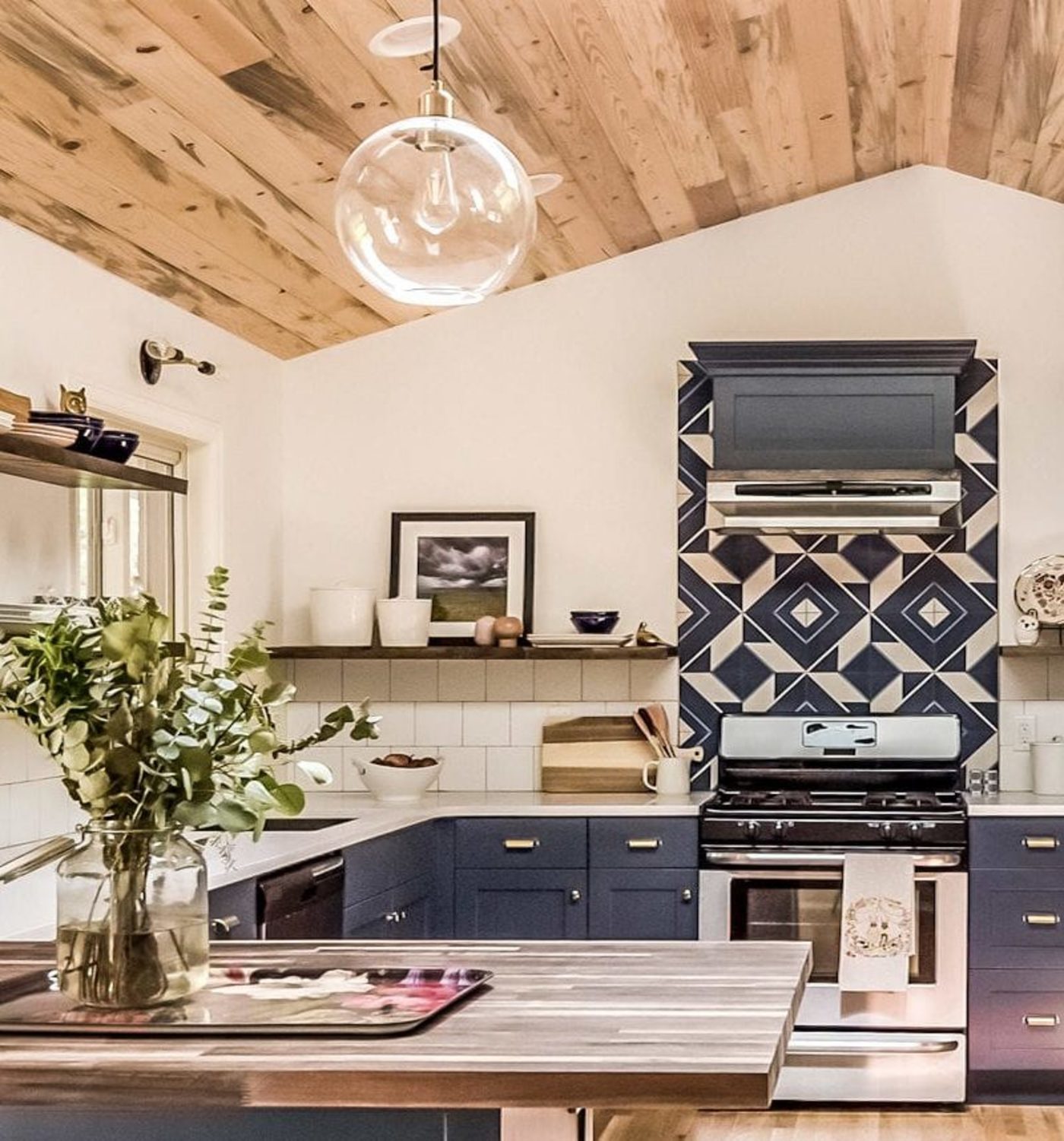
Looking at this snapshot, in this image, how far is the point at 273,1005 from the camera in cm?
193

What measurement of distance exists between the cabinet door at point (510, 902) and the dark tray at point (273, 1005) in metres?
3.21

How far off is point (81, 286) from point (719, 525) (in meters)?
2.29

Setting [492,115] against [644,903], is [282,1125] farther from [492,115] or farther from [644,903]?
[644,903]

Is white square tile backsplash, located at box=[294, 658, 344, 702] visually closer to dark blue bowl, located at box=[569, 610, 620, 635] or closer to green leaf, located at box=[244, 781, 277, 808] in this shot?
dark blue bowl, located at box=[569, 610, 620, 635]

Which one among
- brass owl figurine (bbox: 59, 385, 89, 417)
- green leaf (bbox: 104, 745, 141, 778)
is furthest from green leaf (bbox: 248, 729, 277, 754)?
brass owl figurine (bbox: 59, 385, 89, 417)

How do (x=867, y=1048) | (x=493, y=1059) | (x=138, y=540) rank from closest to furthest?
(x=493, y=1059)
(x=138, y=540)
(x=867, y=1048)

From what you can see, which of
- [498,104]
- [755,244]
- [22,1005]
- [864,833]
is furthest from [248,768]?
[755,244]

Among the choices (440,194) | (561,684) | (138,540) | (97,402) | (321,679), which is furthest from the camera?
(321,679)

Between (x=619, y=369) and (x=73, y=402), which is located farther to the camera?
(x=619, y=369)

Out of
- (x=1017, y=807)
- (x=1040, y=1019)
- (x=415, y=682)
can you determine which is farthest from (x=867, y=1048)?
(x=415, y=682)

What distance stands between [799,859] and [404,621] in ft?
5.01

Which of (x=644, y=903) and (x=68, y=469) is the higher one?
(x=68, y=469)

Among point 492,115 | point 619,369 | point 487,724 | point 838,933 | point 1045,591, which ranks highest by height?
point 492,115

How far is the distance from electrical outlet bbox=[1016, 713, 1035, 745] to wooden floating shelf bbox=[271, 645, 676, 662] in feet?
3.87
